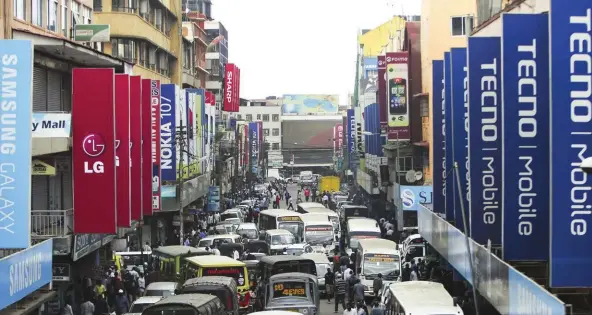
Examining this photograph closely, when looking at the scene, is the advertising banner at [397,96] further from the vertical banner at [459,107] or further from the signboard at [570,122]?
the signboard at [570,122]

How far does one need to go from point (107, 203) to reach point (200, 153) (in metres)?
34.8

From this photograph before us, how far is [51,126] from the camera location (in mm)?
25703

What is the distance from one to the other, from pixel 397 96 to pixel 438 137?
22845 millimetres

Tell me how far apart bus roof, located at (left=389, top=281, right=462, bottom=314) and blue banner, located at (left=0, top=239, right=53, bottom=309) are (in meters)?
7.37

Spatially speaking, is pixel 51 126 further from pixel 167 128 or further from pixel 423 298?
pixel 167 128

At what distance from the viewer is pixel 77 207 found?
86.0ft

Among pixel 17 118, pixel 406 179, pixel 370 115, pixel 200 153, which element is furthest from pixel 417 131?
pixel 17 118

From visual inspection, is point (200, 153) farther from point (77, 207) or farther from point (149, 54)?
point (77, 207)

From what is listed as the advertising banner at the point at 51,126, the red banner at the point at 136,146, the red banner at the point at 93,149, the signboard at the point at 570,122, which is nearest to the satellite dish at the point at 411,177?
the red banner at the point at 136,146

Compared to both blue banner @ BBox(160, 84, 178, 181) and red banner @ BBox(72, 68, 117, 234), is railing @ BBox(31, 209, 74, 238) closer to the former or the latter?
red banner @ BBox(72, 68, 117, 234)

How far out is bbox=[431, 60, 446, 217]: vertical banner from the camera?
112ft

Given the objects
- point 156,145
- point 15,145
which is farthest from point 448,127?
point 156,145

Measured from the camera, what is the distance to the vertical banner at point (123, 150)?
28953 millimetres

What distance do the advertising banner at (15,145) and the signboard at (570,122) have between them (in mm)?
8791
